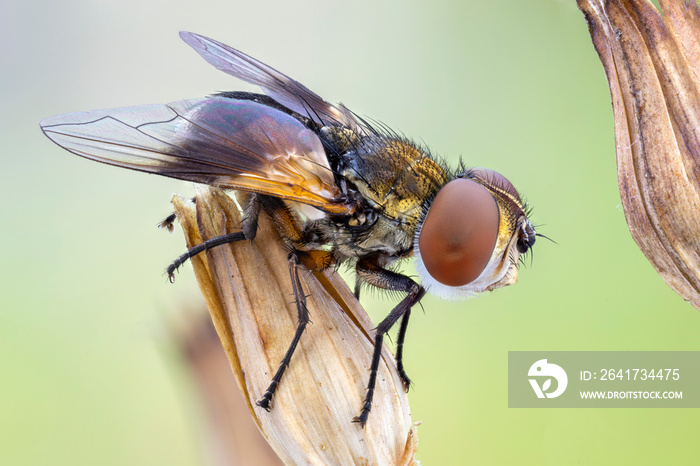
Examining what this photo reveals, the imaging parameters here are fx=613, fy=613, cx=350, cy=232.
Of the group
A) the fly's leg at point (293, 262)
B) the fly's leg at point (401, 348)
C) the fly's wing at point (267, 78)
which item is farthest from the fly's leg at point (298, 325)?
the fly's wing at point (267, 78)

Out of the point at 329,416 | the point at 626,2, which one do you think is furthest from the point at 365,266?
the point at 626,2

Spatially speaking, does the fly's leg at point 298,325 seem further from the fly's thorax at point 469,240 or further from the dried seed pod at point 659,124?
the dried seed pod at point 659,124

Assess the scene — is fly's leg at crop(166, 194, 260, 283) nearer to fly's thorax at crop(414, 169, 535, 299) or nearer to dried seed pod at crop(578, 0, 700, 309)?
fly's thorax at crop(414, 169, 535, 299)

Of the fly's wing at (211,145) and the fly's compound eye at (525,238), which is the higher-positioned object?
the fly's wing at (211,145)

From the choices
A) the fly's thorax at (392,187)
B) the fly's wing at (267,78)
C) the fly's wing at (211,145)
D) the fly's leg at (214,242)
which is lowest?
the fly's leg at (214,242)

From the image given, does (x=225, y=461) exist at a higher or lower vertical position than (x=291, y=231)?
lower

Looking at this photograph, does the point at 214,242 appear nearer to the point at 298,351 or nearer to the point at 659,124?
the point at 298,351

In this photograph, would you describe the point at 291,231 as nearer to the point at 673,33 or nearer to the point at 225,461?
the point at 225,461

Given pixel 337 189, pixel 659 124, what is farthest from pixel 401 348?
pixel 659 124
